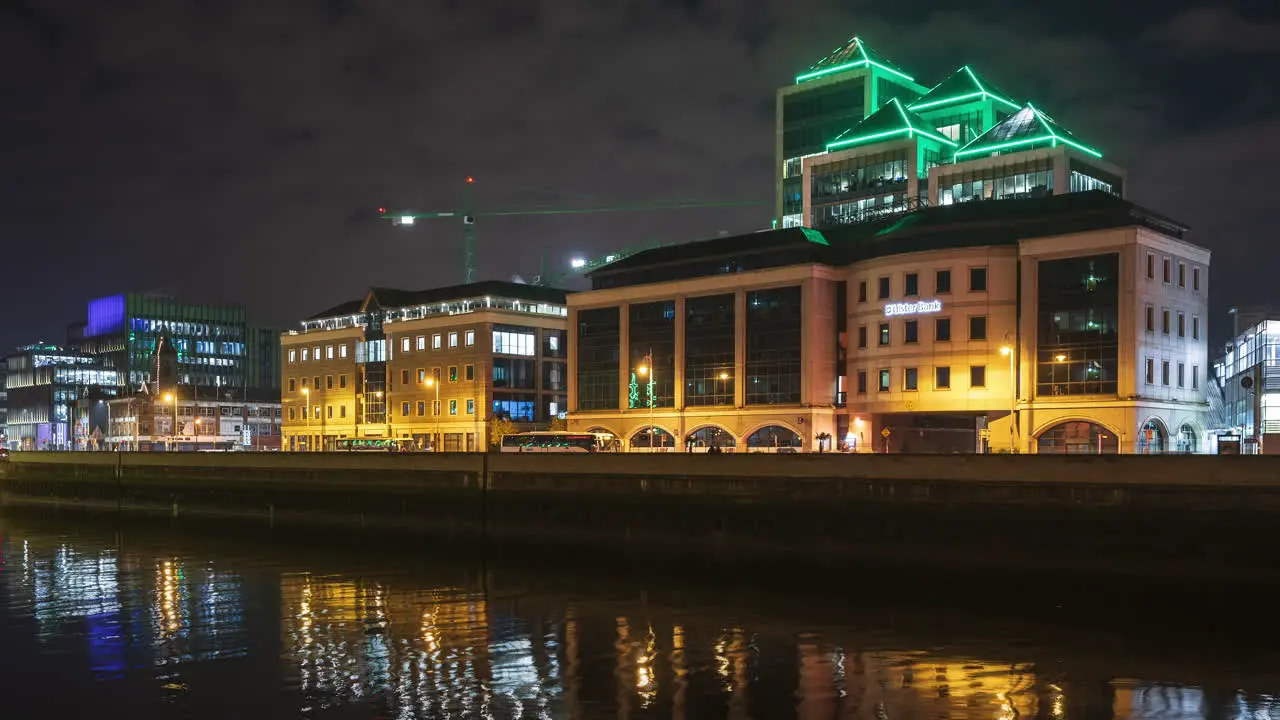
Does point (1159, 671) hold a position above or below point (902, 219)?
below

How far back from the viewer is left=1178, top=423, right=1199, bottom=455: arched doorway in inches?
3487

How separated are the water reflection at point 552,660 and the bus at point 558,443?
4378 centimetres

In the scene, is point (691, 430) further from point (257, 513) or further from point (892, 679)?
point (892, 679)

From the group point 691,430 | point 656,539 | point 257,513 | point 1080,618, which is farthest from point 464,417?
point 1080,618

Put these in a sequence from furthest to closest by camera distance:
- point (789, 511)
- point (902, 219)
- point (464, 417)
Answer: point (464, 417), point (902, 219), point (789, 511)

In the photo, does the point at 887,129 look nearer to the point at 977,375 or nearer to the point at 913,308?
the point at 913,308

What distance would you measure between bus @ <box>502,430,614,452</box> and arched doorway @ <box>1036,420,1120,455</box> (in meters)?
35.4

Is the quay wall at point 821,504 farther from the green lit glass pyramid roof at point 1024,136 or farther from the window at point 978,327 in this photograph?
the green lit glass pyramid roof at point 1024,136

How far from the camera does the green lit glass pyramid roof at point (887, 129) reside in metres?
143

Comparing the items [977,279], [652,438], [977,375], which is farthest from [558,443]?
[977,279]

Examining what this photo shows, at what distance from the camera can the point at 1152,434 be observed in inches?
3376

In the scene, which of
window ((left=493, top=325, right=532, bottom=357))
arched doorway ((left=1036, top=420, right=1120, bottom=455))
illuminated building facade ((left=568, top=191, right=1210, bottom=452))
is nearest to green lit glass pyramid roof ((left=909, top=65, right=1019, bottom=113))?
illuminated building facade ((left=568, top=191, right=1210, bottom=452))

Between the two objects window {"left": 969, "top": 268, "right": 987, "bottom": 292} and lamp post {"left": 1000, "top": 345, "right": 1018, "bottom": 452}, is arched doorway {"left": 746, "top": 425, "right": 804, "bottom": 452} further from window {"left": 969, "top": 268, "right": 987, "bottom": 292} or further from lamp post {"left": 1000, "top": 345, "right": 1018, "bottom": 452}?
window {"left": 969, "top": 268, "right": 987, "bottom": 292}

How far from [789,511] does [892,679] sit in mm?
27593
